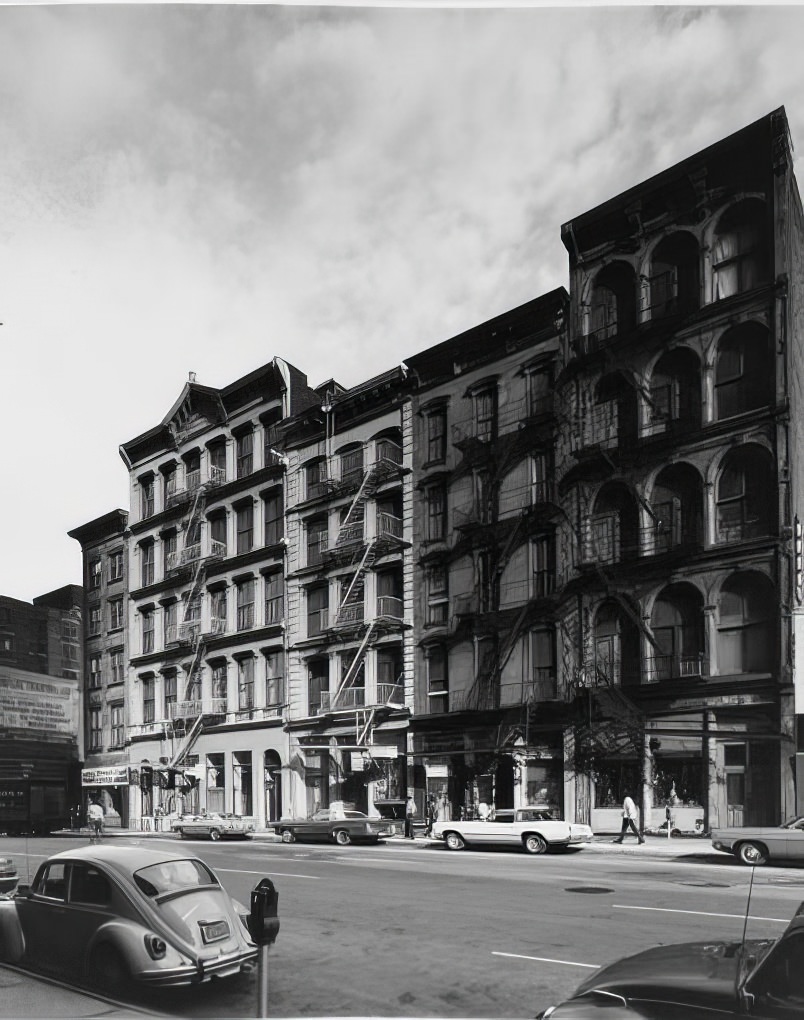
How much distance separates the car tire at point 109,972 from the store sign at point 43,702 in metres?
4.86

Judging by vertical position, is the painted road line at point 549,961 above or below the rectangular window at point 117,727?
below

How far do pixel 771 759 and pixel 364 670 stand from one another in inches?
322

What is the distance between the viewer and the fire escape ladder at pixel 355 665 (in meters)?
19.7

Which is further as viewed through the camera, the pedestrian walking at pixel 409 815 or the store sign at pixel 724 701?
the pedestrian walking at pixel 409 815

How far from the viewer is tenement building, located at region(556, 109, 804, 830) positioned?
1423 centimetres

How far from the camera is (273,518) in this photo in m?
15.5

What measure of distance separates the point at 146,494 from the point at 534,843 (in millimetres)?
9293

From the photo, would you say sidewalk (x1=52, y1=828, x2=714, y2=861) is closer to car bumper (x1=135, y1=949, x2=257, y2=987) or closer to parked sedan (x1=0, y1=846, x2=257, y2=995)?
parked sedan (x1=0, y1=846, x2=257, y2=995)

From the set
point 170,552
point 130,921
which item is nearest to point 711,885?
point 130,921

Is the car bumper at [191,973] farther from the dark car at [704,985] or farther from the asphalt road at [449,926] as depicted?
the dark car at [704,985]

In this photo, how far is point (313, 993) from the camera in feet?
29.7

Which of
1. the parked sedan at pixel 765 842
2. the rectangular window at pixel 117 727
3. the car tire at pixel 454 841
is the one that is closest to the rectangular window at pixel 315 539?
the rectangular window at pixel 117 727

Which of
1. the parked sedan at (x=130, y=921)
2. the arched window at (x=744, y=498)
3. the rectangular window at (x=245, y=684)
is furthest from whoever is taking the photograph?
the rectangular window at (x=245, y=684)

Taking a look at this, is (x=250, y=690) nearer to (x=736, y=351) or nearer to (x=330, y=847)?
(x=330, y=847)
